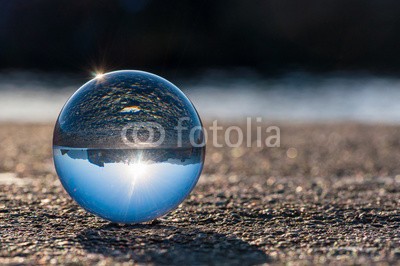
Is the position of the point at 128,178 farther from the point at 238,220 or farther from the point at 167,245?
the point at 238,220

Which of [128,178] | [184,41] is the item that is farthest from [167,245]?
[184,41]

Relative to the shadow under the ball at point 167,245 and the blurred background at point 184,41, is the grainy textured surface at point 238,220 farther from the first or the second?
the blurred background at point 184,41

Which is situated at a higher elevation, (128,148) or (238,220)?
(128,148)

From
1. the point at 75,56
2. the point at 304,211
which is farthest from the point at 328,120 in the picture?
the point at 75,56

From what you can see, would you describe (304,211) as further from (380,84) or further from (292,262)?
(380,84)

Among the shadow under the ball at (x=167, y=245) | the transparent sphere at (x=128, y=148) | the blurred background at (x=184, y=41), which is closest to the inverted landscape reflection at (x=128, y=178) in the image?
the transparent sphere at (x=128, y=148)
